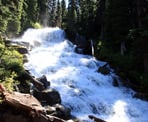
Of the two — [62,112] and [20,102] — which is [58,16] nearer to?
[62,112]

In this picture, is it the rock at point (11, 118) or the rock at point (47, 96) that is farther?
the rock at point (47, 96)

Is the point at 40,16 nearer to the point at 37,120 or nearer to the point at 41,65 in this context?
the point at 41,65

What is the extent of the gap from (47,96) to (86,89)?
Answer: 5347 mm

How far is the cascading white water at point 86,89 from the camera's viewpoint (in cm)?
2367

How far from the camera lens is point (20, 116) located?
1583 cm

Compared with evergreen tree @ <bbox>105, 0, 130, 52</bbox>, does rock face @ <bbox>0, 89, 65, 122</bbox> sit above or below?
below

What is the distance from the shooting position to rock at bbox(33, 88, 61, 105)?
2208cm

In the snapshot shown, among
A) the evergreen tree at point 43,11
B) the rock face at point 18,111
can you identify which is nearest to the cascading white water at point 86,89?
the rock face at point 18,111

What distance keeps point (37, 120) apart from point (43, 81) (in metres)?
8.22

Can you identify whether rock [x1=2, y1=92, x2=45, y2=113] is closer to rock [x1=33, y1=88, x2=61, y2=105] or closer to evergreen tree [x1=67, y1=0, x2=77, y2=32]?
rock [x1=33, y1=88, x2=61, y2=105]

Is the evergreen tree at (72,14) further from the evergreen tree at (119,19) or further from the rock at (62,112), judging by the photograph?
the rock at (62,112)

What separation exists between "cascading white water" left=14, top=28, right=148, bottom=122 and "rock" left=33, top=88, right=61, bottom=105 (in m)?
1.17

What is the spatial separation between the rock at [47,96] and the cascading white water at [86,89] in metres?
1.17

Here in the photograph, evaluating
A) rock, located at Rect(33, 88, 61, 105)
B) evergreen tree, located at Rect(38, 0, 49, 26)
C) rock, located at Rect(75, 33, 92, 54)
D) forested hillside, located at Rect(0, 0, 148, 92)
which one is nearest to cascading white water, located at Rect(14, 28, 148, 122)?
rock, located at Rect(33, 88, 61, 105)
